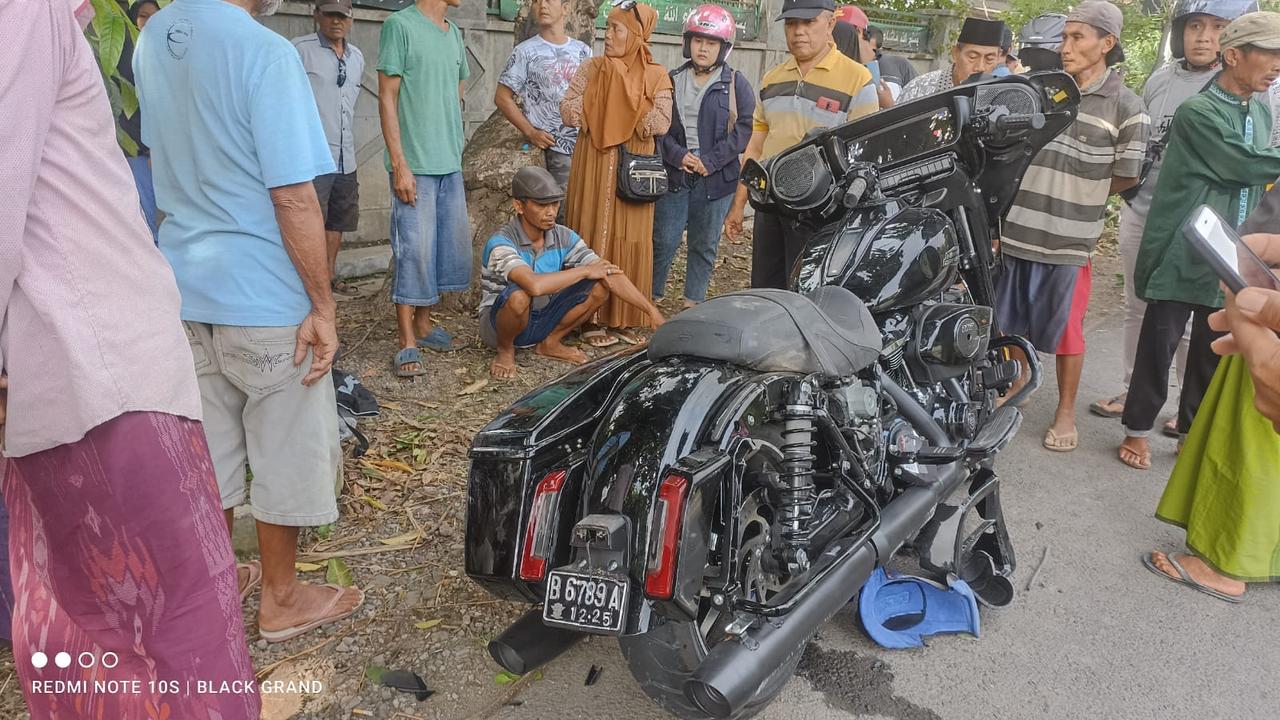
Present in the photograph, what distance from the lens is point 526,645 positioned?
2396 mm

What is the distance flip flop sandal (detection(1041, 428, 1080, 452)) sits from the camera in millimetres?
4789

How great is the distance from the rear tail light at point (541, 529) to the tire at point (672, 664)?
0.29 m

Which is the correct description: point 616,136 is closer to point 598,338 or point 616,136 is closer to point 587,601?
point 598,338

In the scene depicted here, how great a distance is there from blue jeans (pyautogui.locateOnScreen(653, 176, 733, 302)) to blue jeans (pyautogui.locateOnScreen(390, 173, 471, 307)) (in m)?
1.50

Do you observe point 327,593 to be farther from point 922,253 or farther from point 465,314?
point 465,314

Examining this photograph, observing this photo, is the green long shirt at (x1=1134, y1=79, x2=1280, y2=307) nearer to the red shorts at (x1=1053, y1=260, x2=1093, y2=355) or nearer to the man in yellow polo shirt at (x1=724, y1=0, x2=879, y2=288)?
the red shorts at (x1=1053, y1=260, x2=1093, y2=355)

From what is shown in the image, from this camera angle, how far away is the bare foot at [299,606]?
113 inches

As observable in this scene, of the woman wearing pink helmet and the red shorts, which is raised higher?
the woman wearing pink helmet

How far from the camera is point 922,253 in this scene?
10.8 feet

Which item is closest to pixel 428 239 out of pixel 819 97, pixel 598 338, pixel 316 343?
pixel 598 338

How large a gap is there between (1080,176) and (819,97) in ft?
4.91

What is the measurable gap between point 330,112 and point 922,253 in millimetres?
3712

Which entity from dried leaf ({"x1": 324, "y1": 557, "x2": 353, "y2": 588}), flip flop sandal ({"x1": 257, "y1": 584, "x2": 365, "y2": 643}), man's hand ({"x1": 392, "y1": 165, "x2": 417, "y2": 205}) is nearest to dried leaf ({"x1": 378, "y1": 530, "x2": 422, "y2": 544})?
dried leaf ({"x1": 324, "y1": 557, "x2": 353, "y2": 588})

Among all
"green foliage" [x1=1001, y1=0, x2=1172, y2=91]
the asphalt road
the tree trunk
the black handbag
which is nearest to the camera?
the asphalt road
